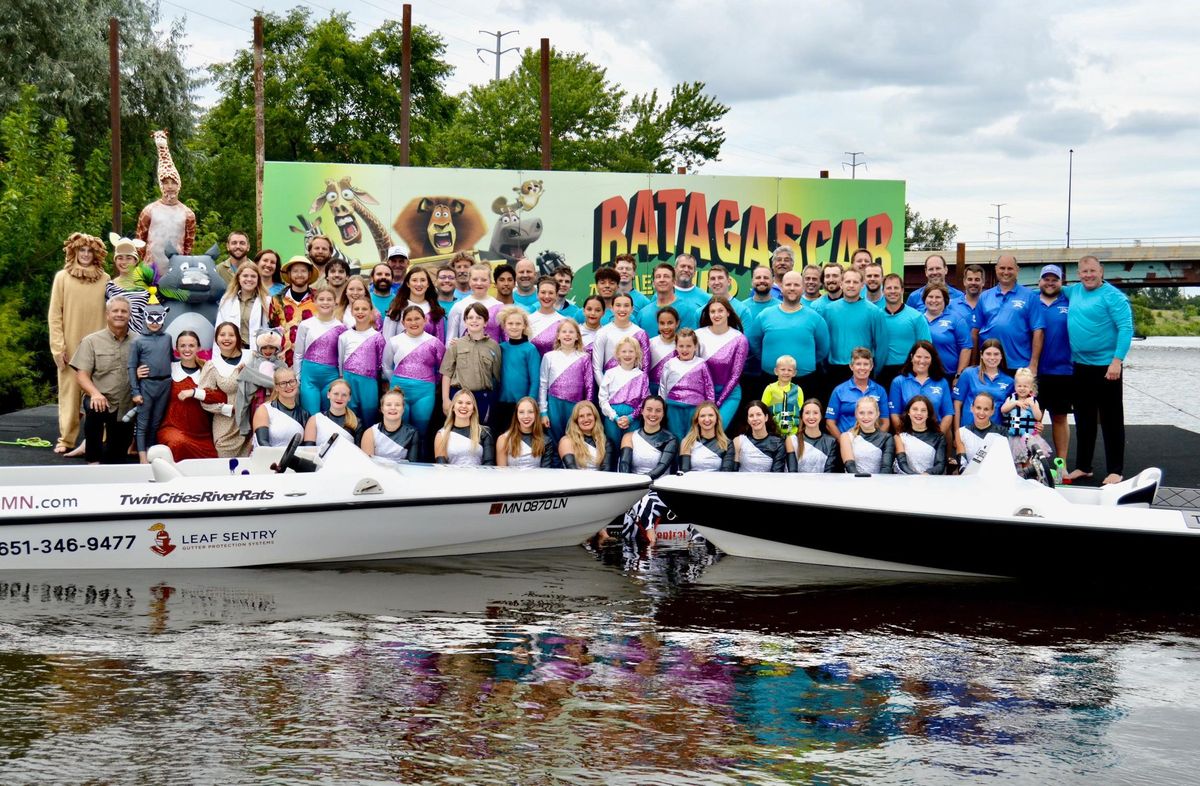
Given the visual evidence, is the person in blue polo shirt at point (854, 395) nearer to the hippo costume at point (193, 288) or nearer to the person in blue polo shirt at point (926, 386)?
the person in blue polo shirt at point (926, 386)

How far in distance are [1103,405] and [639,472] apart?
12.8ft

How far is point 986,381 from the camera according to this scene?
30.2 ft

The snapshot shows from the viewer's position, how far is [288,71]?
4000 centimetres

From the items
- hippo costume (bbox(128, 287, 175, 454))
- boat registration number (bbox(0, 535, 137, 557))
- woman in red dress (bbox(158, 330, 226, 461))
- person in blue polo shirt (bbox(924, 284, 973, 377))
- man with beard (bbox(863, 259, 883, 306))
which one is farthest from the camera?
man with beard (bbox(863, 259, 883, 306))

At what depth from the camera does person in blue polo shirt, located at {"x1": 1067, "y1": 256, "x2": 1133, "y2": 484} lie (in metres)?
9.89

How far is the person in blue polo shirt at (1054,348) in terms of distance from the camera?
33.0 ft

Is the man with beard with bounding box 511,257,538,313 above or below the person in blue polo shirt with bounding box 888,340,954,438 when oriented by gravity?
above

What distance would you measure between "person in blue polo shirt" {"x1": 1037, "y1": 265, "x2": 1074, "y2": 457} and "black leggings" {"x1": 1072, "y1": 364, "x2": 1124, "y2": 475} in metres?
0.09

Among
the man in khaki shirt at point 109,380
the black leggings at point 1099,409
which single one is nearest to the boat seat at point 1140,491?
the black leggings at point 1099,409

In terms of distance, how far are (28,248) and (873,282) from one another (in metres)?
13.5

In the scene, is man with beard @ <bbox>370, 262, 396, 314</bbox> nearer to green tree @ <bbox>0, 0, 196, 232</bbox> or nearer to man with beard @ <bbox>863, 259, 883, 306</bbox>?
man with beard @ <bbox>863, 259, 883, 306</bbox>

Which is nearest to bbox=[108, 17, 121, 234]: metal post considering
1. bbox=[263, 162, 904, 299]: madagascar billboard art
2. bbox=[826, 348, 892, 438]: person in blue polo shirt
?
bbox=[263, 162, 904, 299]: madagascar billboard art

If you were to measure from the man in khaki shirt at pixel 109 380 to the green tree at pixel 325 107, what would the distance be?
2928 cm

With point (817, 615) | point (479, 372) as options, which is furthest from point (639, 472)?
point (817, 615)
